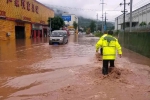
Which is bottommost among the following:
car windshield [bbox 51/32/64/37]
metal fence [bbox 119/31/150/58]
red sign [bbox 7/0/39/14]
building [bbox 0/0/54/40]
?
metal fence [bbox 119/31/150/58]

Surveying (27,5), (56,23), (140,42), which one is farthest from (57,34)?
(56,23)

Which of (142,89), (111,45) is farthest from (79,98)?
(111,45)

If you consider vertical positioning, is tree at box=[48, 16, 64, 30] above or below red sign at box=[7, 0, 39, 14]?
below

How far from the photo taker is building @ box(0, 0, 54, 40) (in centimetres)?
3819

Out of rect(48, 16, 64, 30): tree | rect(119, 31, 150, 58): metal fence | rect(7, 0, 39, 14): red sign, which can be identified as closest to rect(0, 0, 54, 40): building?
rect(7, 0, 39, 14): red sign

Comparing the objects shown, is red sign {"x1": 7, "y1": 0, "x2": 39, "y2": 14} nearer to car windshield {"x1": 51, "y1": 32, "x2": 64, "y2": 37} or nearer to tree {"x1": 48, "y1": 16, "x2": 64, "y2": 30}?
tree {"x1": 48, "y1": 16, "x2": 64, "y2": 30}

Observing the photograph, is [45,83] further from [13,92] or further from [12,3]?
[12,3]

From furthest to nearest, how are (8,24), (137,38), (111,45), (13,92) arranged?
(8,24) < (137,38) < (111,45) < (13,92)

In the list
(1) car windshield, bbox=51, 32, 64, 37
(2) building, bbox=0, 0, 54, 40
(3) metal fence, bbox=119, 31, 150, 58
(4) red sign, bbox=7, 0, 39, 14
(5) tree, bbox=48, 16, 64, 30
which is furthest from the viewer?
(5) tree, bbox=48, 16, 64, 30

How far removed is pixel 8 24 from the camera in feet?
130

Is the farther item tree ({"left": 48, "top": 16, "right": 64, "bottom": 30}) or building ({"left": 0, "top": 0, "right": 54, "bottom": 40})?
tree ({"left": 48, "top": 16, "right": 64, "bottom": 30})

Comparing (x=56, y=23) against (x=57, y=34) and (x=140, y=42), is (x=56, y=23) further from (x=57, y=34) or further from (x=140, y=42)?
(x=140, y=42)

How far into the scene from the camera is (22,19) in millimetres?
46844

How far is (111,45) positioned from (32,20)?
156 ft
